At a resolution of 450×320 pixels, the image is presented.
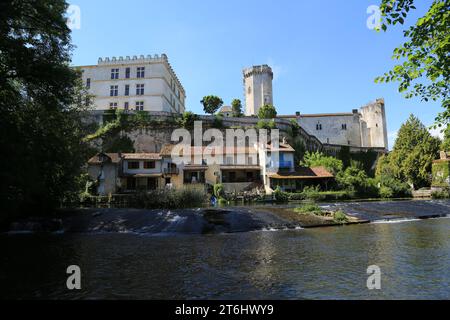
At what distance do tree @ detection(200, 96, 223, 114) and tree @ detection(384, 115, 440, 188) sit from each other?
37517 millimetres

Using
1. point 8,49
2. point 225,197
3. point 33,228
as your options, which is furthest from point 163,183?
point 8,49

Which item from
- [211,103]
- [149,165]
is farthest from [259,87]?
[149,165]

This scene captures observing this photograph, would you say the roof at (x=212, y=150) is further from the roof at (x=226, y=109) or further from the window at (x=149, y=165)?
the roof at (x=226, y=109)

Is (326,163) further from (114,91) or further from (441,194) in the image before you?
(114,91)

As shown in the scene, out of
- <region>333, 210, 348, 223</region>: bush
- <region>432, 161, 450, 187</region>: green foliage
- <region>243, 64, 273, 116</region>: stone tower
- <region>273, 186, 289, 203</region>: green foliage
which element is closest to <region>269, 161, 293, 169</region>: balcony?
<region>273, 186, 289, 203</region>: green foliage

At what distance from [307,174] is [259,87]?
36.8 m

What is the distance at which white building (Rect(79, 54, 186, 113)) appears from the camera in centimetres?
6286

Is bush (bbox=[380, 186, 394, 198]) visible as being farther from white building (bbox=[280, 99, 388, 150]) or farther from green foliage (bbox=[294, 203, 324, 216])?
white building (bbox=[280, 99, 388, 150])

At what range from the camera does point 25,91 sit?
19.5 metres

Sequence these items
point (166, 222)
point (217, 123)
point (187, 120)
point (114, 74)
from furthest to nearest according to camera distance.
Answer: point (114, 74), point (217, 123), point (187, 120), point (166, 222)

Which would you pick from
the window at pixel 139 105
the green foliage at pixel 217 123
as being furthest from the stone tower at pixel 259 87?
the window at pixel 139 105

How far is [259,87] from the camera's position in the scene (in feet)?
251
